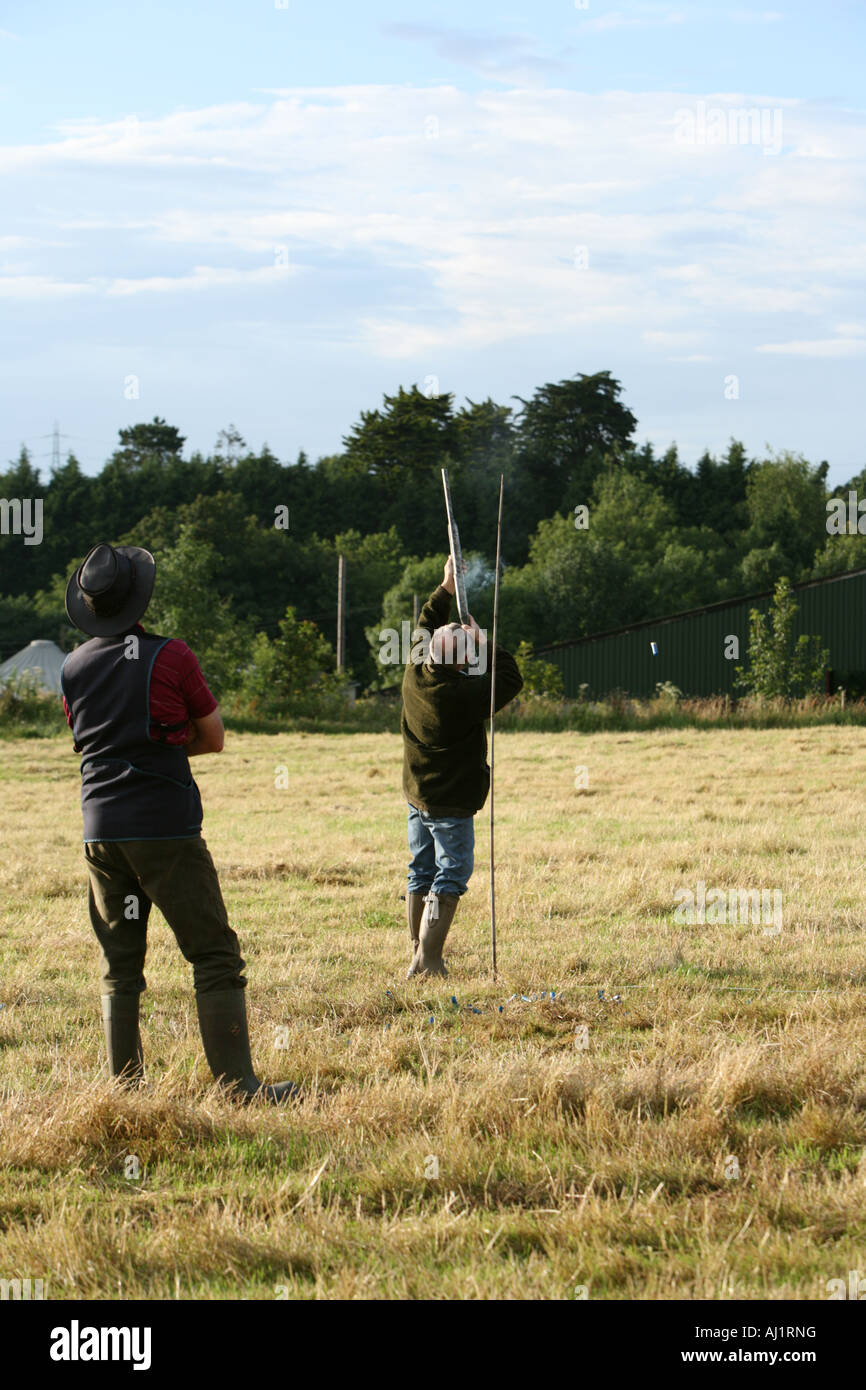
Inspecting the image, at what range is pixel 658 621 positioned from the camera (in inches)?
1924

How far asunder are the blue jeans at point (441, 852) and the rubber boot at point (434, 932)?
55 millimetres

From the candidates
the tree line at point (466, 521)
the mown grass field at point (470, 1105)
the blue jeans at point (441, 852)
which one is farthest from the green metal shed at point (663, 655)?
the blue jeans at point (441, 852)

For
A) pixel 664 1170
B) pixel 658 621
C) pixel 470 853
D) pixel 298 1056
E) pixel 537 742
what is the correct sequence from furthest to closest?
pixel 658 621, pixel 537 742, pixel 470 853, pixel 298 1056, pixel 664 1170

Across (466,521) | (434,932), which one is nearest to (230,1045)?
(434,932)

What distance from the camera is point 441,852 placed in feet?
21.9

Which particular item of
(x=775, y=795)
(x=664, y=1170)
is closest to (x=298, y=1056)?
(x=664, y=1170)

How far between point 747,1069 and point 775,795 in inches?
438

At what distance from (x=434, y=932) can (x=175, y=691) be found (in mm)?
2522

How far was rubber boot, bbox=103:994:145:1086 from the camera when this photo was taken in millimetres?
4773

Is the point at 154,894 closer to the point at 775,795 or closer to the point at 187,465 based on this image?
the point at 775,795

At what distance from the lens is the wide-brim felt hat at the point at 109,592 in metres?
4.61

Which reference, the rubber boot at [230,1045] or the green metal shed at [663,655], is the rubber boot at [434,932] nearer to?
the rubber boot at [230,1045]
